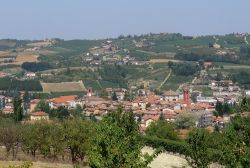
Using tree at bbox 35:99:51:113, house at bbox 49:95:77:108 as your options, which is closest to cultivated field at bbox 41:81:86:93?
house at bbox 49:95:77:108

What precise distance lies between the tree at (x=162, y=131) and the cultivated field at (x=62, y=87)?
2698 inches

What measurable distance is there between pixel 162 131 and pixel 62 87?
73.2 meters

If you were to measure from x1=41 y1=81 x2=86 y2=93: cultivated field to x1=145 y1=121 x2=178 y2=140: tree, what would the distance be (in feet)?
225

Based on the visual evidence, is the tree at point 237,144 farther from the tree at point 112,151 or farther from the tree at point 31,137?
the tree at point 31,137

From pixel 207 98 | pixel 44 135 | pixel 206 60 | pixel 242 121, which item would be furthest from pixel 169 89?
pixel 242 121

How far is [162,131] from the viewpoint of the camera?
A: 6006 cm

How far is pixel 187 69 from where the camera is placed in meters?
147

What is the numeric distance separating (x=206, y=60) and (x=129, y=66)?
28.7m

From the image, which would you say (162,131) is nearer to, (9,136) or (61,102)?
(9,136)

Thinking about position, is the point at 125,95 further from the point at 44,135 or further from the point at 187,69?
the point at 44,135

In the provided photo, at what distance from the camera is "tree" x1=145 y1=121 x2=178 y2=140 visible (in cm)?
5934

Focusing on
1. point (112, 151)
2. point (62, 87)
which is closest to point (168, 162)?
point (112, 151)

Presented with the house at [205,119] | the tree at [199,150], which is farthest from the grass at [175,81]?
the tree at [199,150]

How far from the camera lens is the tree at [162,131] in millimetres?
Result: 59344
